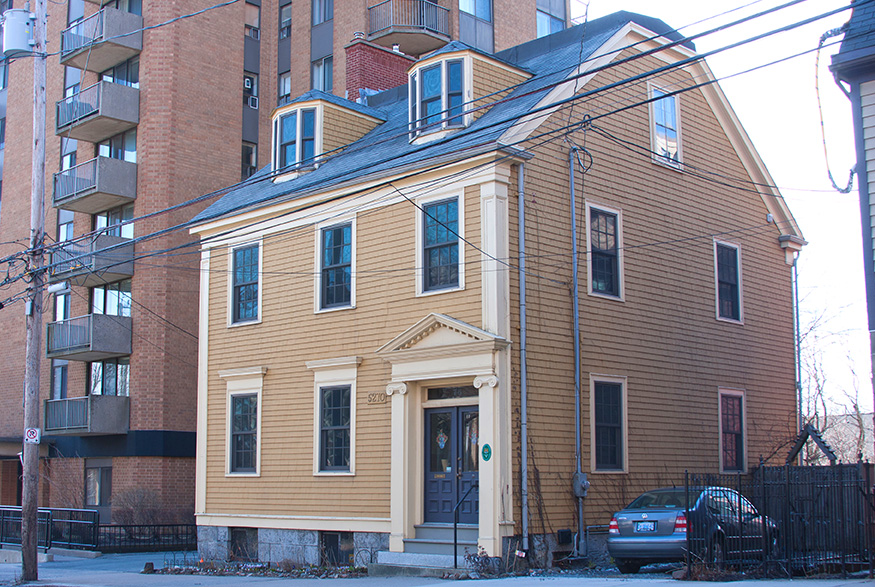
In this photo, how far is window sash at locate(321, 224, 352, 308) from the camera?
20.1 metres

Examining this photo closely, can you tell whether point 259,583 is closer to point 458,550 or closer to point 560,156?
point 458,550

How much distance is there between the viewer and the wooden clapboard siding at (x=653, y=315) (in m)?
17.8

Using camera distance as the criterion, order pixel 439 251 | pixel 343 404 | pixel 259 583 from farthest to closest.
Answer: pixel 343 404, pixel 439 251, pixel 259 583

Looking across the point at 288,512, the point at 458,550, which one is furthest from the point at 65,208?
the point at 458,550

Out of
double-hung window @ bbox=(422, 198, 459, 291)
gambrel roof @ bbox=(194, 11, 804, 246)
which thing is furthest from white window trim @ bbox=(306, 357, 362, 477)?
gambrel roof @ bbox=(194, 11, 804, 246)

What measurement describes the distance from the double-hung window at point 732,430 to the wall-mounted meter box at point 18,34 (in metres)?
16.8

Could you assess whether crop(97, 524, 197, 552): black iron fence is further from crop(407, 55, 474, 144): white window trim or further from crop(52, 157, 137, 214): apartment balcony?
crop(407, 55, 474, 144): white window trim

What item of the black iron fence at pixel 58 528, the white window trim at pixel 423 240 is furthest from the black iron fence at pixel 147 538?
the white window trim at pixel 423 240

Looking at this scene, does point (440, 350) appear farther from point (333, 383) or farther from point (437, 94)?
point (437, 94)

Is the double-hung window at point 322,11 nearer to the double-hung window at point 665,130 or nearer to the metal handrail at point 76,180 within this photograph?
the metal handrail at point 76,180

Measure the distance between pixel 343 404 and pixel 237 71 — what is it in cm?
1805

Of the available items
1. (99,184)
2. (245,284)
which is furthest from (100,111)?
(245,284)

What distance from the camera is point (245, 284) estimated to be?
22.5 metres

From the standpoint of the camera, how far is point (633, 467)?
62.4 feet
